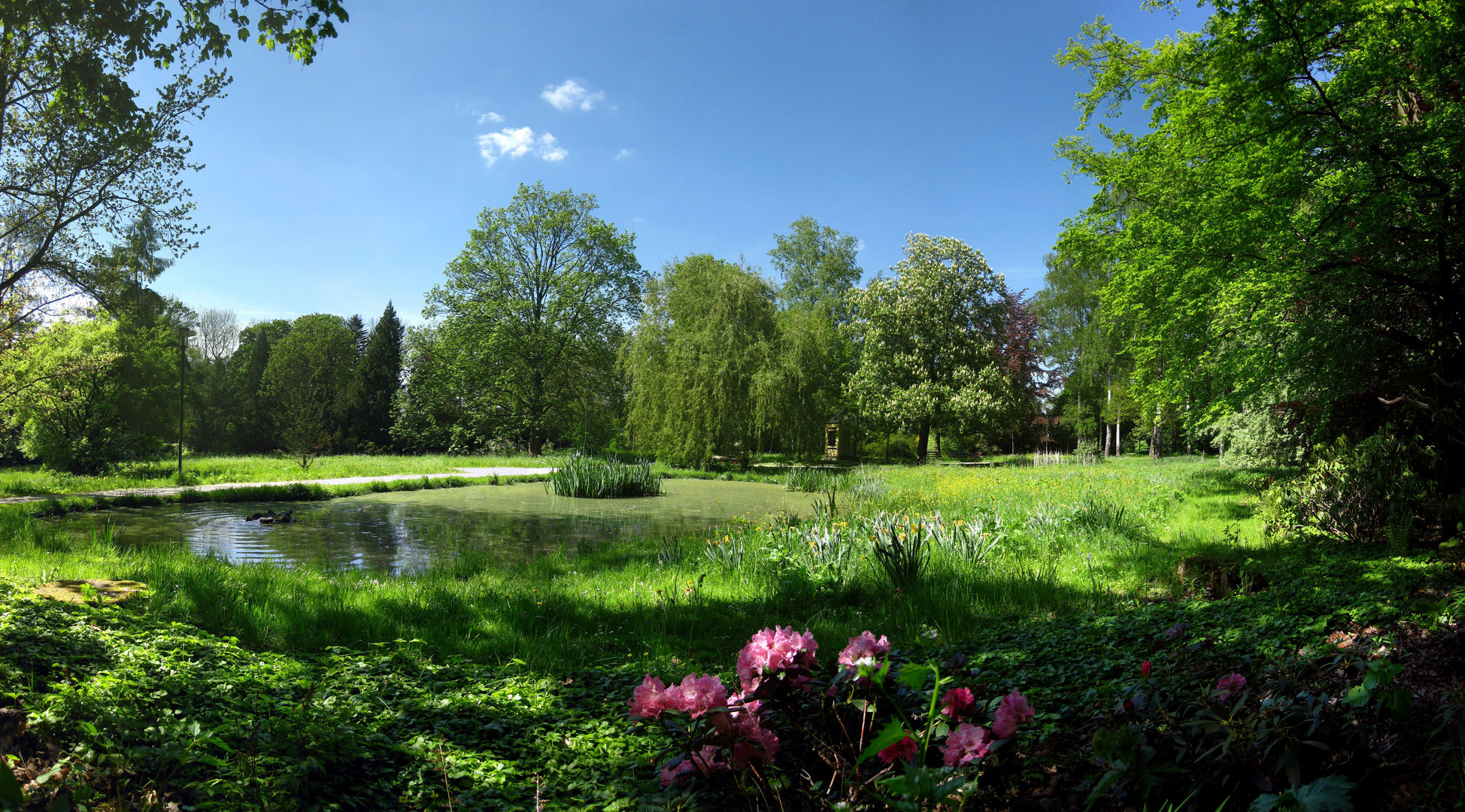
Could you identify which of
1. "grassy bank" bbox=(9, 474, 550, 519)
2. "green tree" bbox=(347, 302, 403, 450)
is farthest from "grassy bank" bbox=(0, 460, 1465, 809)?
"green tree" bbox=(347, 302, 403, 450)

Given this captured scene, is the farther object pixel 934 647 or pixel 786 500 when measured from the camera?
pixel 786 500

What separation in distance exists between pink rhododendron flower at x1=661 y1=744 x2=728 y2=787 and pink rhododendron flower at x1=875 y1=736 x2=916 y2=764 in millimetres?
420

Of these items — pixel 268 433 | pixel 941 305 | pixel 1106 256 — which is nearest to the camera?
pixel 1106 256

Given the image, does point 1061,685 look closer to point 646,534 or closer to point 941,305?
point 646,534

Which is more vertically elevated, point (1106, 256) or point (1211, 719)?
point (1106, 256)

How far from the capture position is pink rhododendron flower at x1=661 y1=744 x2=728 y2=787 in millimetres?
1676

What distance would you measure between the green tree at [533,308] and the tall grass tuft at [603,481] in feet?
46.2

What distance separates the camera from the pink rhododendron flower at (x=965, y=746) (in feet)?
4.91

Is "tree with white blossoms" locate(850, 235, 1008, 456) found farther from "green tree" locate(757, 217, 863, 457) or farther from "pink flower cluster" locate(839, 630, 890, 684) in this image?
"pink flower cluster" locate(839, 630, 890, 684)

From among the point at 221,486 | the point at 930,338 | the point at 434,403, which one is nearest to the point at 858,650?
the point at 221,486

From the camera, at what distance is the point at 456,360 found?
29.3 meters

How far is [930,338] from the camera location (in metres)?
27.8

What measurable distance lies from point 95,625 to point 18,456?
2972 cm

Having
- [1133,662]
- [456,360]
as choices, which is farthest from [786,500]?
[456,360]
